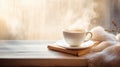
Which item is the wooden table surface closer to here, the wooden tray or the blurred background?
the wooden tray

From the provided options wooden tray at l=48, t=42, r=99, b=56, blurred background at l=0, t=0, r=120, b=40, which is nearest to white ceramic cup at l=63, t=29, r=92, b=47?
wooden tray at l=48, t=42, r=99, b=56

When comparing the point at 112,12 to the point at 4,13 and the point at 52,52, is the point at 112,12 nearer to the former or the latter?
the point at 52,52

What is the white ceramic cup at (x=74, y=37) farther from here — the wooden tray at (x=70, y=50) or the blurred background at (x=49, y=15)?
the blurred background at (x=49, y=15)

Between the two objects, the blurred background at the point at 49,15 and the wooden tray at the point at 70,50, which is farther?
the blurred background at the point at 49,15

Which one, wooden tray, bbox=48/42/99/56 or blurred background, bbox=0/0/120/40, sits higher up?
blurred background, bbox=0/0/120/40

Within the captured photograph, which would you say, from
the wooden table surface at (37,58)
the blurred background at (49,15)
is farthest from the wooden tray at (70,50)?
the blurred background at (49,15)

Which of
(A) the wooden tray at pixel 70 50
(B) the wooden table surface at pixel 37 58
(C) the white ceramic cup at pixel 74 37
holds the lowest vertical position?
(B) the wooden table surface at pixel 37 58

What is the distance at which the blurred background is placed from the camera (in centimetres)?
120

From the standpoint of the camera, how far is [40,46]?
1.07 metres

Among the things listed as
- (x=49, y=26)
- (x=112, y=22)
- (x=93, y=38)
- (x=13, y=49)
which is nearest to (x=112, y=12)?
(x=112, y=22)

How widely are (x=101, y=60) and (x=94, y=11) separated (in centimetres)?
40

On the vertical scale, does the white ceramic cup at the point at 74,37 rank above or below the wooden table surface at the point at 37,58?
above

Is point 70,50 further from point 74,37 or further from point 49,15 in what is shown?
point 49,15

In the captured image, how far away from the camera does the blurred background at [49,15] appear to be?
3.94ft
